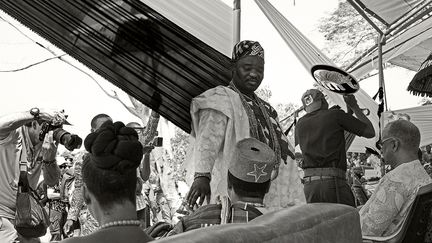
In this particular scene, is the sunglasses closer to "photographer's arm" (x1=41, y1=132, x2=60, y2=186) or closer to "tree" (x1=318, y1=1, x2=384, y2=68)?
"photographer's arm" (x1=41, y1=132, x2=60, y2=186)

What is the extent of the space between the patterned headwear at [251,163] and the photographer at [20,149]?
7.45 feet

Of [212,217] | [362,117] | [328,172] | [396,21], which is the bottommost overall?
[212,217]

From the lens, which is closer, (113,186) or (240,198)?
(113,186)

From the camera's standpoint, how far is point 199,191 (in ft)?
13.4

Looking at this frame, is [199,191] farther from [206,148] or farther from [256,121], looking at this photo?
[256,121]

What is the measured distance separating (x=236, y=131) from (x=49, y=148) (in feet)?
6.59

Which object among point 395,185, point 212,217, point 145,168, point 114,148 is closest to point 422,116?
point 145,168

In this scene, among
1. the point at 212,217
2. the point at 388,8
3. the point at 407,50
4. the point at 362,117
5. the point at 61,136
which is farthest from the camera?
the point at 388,8

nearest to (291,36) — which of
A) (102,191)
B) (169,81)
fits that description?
(169,81)

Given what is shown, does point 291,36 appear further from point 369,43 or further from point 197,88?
point 369,43

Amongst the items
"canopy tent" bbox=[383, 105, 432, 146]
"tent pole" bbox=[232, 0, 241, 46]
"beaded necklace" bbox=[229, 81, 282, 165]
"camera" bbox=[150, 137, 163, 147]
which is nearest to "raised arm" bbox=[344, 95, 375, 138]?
"tent pole" bbox=[232, 0, 241, 46]

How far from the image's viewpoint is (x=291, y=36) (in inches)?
372

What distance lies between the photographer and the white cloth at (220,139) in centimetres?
426

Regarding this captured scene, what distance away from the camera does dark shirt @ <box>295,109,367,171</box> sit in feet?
19.2
